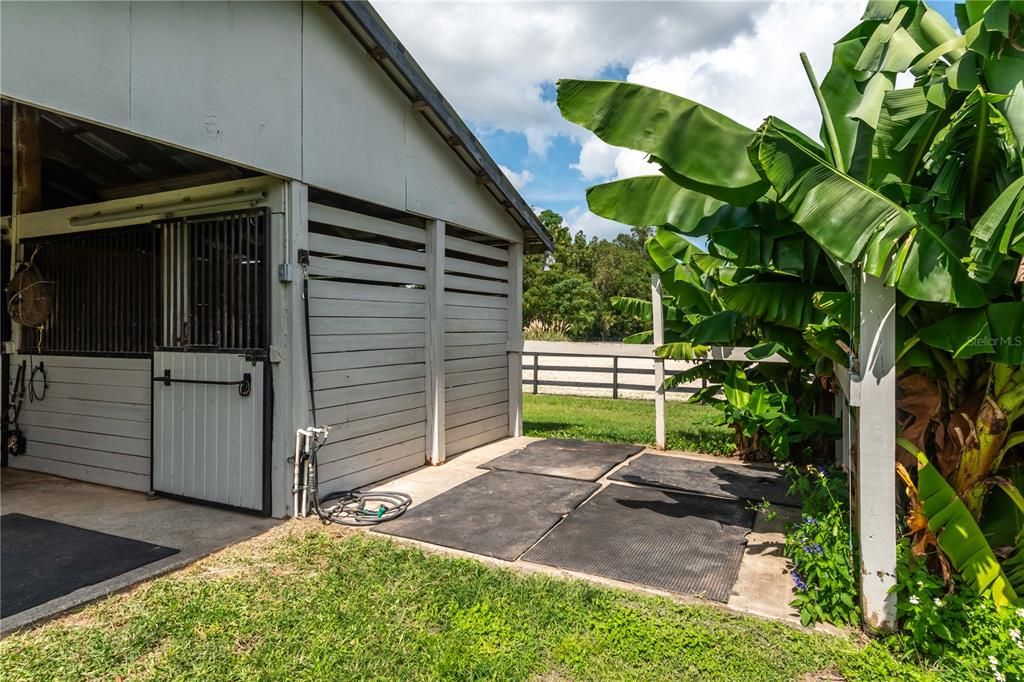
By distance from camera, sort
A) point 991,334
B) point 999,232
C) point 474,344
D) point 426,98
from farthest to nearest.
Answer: point 474,344 < point 426,98 < point 991,334 < point 999,232

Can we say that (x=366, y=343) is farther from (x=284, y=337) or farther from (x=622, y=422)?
(x=622, y=422)

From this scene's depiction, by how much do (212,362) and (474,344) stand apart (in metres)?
3.16

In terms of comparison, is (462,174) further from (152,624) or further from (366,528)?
(152,624)

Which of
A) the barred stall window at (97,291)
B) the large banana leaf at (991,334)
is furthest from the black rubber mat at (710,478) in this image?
the barred stall window at (97,291)

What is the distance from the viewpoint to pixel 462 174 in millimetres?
6543

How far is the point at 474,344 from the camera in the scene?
7.03m

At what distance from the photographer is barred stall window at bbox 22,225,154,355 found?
5043mm

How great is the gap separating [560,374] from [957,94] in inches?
456

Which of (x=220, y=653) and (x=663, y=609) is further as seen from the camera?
(x=663, y=609)

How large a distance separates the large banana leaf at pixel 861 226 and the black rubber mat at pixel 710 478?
2.87 metres

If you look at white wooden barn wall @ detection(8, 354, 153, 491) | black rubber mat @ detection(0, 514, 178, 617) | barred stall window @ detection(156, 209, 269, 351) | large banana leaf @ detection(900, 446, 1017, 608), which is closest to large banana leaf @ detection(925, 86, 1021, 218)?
large banana leaf @ detection(900, 446, 1017, 608)

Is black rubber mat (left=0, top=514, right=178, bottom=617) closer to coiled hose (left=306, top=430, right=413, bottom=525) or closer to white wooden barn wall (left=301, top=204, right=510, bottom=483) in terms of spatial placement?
coiled hose (left=306, top=430, right=413, bottom=525)

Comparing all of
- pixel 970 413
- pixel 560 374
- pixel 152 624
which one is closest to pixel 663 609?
pixel 970 413

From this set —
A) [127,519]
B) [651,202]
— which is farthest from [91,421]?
[651,202]
